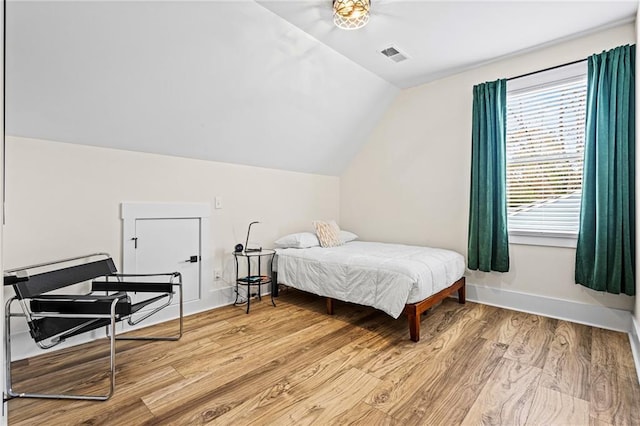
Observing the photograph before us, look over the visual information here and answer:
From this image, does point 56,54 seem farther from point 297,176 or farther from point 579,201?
point 579,201

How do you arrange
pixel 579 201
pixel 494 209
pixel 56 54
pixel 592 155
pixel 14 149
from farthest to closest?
pixel 494 209
pixel 579 201
pixel 592 155
pixel 14 149
pixel 56 54

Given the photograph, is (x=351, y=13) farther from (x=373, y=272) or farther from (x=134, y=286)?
(x=134, y=286)

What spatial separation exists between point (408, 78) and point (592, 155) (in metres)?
1.90

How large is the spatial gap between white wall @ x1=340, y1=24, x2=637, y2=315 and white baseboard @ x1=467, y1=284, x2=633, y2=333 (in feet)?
0.18

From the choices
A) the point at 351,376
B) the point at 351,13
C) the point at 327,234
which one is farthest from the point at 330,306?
the point at 351,13

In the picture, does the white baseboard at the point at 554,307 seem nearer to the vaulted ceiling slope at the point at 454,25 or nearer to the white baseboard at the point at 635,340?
the white baseboard at the point at 635,340

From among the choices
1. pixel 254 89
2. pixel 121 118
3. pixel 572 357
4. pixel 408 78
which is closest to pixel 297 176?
pixel 254 89

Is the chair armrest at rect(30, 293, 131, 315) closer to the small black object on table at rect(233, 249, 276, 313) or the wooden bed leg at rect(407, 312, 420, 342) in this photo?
the small black object on table at rect(233, 249, 276, 313)

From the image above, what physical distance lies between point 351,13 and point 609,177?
2374mm

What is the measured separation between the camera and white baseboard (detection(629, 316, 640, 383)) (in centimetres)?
204

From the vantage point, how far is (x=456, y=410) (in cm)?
163

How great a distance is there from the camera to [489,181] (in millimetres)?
3111

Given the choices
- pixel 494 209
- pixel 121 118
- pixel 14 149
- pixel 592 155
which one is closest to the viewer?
pixel 14 149

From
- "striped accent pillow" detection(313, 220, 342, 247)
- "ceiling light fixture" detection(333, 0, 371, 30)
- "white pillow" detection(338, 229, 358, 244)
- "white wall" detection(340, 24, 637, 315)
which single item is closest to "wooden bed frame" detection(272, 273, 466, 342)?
"white wall" detection(340, 24, 637, 315)
